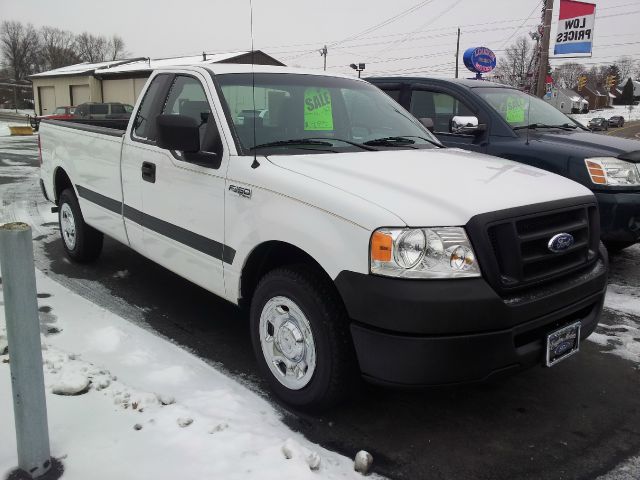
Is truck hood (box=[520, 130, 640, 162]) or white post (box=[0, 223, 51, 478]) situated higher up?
truck hood (box=[520, 130, 640, 162])

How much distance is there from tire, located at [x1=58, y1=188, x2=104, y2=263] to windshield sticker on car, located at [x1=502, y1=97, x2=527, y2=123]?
435 cm

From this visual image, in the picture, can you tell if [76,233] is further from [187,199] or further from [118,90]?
[118,90]

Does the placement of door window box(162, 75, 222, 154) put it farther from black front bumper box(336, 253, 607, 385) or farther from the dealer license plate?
the dealer license plate

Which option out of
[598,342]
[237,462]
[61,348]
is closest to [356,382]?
[237,462]

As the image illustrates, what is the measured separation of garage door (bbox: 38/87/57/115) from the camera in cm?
4912

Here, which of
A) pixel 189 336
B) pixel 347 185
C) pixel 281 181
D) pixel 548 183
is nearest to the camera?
pixel 347 185

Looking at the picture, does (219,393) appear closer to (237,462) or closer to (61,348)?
(237,462)

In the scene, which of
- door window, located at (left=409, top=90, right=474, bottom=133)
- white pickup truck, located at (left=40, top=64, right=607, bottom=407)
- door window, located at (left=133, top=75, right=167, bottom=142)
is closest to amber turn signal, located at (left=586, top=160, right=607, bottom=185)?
door window, located at (left=409, top=90, right=474, bottom=133)

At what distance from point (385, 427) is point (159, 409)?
1.17 m

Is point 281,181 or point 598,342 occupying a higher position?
point 281,181

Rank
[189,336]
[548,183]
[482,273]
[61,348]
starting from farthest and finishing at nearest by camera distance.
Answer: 1. [189,336]
2. [61,348]
3. [548,183]
4. [482,273]

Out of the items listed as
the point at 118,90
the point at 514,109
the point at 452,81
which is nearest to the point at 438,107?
the point at 452,81

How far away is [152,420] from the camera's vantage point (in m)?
2.82

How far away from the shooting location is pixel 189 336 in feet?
13.2
